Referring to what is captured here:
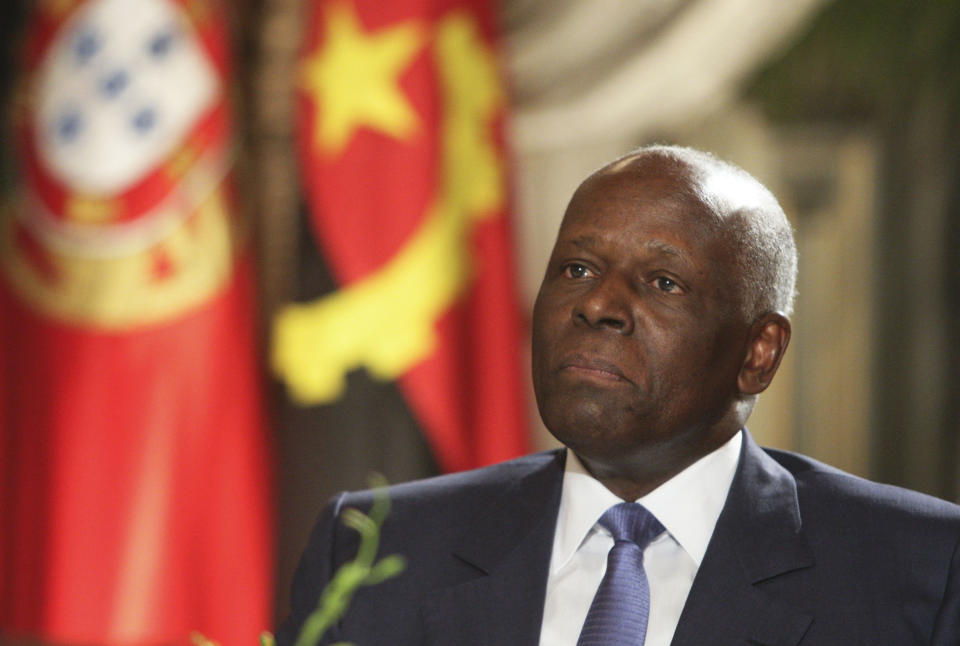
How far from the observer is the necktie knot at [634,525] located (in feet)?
5.31

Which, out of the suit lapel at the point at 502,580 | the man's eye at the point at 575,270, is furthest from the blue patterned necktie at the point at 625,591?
the man's eye at the point at 575,270

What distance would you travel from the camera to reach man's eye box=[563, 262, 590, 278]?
64.1 inches

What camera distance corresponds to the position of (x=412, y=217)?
11.6 feet

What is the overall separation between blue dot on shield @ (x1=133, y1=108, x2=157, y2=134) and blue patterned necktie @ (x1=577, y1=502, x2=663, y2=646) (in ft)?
8.22

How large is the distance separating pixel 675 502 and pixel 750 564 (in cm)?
13

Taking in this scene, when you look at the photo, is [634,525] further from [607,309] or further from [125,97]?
[125,97]

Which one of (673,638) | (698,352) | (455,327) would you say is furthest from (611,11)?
(673,638)

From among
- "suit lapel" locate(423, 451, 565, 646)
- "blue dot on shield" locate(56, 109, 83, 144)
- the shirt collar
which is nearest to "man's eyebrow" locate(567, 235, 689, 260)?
the shirt collar

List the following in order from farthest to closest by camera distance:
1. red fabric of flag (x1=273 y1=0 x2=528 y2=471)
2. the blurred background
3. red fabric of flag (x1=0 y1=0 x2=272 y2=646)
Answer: red fabric of flag (x1=0 y1=0 x2=272 y2=646) → red fabric of flag (x1=273 y1=0 x2=528 y2=471) → the blurred background

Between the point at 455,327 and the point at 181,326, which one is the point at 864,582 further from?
the point at 181,326

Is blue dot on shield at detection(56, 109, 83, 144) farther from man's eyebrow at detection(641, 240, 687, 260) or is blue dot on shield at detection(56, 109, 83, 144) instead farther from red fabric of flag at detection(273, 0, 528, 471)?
man's eyebrow at detection(641, 240, 687, 260)

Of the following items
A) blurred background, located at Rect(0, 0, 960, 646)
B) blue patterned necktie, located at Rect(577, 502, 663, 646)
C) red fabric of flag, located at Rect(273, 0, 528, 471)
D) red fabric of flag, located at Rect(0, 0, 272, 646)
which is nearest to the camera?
blue patterned necktie, located at Rect(577, 502, 663, 646)

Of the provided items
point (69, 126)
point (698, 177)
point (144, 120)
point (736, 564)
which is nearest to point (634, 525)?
point (736, 564)

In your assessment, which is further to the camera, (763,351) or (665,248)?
(763,351)
